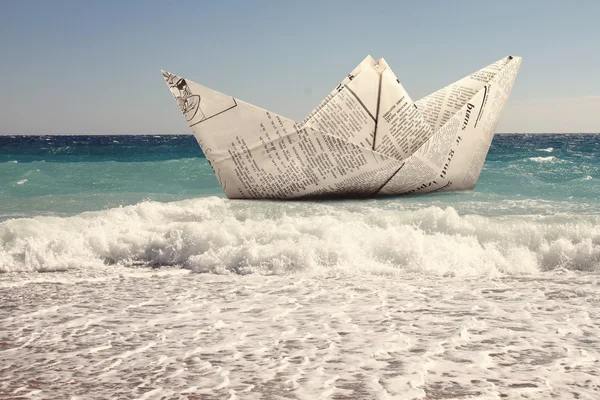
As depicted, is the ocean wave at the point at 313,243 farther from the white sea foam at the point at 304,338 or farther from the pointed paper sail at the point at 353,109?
the pointed paper sail at the point at 353,109

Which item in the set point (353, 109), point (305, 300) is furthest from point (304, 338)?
point (353, 109)

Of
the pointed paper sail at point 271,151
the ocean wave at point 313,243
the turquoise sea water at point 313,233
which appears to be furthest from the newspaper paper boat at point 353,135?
the ocean wave at point 313,243

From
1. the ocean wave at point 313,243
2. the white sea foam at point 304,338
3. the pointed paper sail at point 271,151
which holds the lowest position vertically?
the white sea foam at point 304,338

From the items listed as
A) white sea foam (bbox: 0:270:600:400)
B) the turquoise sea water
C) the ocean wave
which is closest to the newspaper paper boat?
the turquoise sea water

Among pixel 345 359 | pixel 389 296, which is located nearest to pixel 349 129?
pixel 389 296

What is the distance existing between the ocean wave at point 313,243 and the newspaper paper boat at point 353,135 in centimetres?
35

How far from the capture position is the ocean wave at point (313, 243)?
4.23m

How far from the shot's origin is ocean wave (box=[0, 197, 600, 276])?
4.23 m

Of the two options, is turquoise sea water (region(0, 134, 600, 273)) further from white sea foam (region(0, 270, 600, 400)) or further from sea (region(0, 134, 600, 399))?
white sea foam (region(0, 270, 600, 400))

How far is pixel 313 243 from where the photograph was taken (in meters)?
4.38

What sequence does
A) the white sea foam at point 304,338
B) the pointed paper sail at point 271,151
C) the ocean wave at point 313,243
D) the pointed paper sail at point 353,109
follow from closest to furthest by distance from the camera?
1. the white sea foam at point 304,338
2. the ocean wave at point 313,243
3. the pointed paper sail at point 271,151
4. the pointed paper sail at point 353,109

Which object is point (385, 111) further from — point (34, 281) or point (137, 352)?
point (137, 352)

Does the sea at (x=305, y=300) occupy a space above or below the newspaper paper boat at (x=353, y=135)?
below

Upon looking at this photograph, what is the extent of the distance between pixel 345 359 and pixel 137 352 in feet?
2.87
